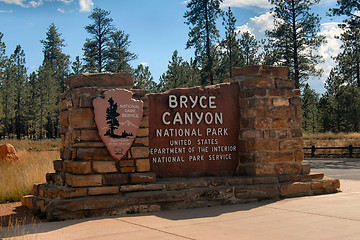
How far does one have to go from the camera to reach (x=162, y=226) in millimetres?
6254

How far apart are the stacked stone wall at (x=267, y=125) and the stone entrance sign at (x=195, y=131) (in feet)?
0.83

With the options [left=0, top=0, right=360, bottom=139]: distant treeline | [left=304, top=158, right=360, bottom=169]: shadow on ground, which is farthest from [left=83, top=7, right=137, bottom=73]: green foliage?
[left=304, top=158, right=360, bottom=169]: shadow on ground

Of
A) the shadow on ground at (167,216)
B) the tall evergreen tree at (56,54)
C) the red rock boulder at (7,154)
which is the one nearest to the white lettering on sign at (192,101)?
the shadow on ground at (167,216)

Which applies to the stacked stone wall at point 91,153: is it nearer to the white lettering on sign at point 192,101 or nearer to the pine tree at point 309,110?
the white lettering on sign at point 192,101

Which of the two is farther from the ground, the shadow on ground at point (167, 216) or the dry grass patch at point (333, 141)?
the dry grass patch at point (333, 141)

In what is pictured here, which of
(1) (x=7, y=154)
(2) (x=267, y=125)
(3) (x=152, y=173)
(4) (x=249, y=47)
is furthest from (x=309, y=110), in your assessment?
(3) (x=152, y=173)

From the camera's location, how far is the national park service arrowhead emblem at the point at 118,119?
7516 mm

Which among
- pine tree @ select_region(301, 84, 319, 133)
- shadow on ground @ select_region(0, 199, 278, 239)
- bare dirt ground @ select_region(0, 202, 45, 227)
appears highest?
pine tree @ select_region(301, 84, 319, 133)

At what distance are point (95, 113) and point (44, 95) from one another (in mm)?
49427

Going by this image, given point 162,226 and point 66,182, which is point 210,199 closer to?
point 162,226

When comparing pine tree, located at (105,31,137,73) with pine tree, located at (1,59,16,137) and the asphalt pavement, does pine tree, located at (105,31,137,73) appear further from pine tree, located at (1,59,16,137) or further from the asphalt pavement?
the asphalt pavement

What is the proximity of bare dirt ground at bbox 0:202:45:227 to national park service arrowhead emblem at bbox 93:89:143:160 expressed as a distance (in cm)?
183

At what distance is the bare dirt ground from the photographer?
7.00 metres

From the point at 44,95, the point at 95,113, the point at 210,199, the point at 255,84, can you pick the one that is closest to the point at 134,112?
the point at 95,113
